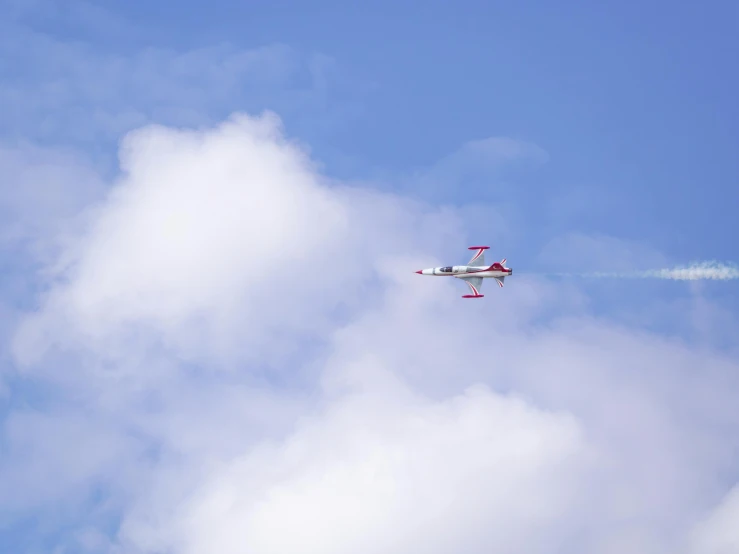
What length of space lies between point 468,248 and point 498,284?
1047 centimetres

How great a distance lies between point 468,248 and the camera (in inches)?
7815

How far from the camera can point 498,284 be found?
196 m
